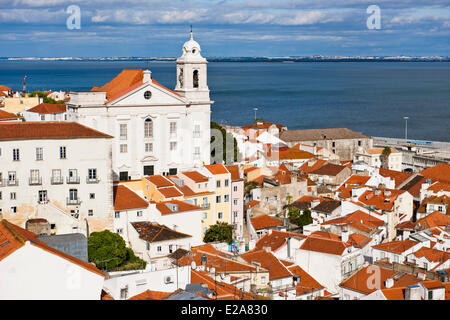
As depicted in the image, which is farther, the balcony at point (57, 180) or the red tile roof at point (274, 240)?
the balcony at point (57, 180)

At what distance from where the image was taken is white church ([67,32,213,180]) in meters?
24.8

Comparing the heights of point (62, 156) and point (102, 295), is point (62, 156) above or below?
above

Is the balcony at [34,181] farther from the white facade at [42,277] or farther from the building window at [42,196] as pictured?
the white facade at [42,277]

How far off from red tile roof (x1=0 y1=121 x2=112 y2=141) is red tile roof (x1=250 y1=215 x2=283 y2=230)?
6336 millimetres

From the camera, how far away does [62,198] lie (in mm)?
17875

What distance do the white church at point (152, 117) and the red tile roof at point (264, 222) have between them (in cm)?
552

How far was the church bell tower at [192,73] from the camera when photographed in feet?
89.3

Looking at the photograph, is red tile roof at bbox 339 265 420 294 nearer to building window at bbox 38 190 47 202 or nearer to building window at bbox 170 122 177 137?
building window at bbox 38 190 47 202

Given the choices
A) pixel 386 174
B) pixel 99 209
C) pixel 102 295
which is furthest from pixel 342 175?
pixel 102 295

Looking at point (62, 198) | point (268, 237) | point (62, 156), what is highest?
point (62, 156)

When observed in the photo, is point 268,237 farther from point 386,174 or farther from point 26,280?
point 386,174

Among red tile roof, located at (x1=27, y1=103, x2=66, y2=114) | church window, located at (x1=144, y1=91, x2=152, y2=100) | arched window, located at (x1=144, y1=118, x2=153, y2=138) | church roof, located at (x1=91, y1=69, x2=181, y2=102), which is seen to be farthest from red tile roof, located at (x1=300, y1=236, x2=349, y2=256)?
red tile roof, located at (x1=27, y1=103, x2=66, y2=114)

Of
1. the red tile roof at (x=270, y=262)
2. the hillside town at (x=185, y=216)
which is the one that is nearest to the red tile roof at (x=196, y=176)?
the hillside town at (x=185, y=216)

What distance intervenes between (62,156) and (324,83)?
12340cm
